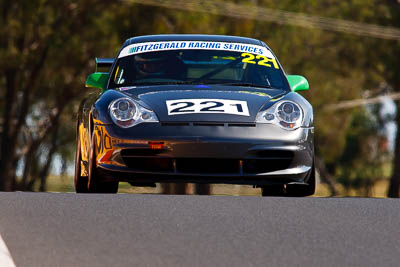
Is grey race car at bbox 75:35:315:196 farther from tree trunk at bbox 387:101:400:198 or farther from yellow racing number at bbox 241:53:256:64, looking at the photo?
tree trunk at bbox 387:101:400:198

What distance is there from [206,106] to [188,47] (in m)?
1.72

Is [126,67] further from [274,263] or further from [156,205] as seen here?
[274,263]

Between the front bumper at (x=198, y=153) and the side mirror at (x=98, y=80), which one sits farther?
the side mirror at (x=98, y=80)

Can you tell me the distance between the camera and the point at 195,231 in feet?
23.0

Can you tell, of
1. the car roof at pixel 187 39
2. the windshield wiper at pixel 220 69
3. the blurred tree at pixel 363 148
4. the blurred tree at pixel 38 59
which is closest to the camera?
the windshield wiper at pixel 220 69

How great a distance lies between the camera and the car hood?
29.6ft

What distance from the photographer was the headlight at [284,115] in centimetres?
912

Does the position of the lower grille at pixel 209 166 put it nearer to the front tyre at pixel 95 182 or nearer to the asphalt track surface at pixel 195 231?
the asphalt track surface at pixel 195 231

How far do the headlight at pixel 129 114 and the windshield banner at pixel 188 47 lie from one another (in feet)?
5.18

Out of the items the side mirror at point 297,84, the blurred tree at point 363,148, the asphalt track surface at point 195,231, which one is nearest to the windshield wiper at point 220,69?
the side mirror at point 297,84

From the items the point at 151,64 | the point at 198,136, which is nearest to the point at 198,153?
the point at 198,136

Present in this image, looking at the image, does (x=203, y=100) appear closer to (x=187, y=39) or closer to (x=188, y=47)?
(x=188, y=47)

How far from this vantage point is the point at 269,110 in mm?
9172

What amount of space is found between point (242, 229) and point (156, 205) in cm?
141
